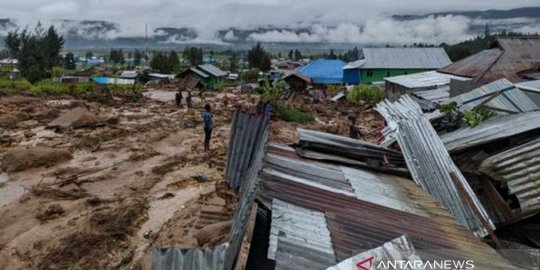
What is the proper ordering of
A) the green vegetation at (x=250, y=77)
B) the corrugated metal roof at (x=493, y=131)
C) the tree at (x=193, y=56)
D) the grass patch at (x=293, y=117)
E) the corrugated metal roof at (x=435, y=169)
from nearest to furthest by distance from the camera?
the corrugated metal roof at (x=435, y=169)
the corrugated metal roof at (x=493, y=131)
the grass patch at (x=293, y=117)
the green vegetation at (x=250, y=77)
the tree at (x=193, y=56)

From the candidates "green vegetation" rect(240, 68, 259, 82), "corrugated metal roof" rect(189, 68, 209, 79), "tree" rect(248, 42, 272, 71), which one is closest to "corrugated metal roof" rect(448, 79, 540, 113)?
"corrugated metal roof" rect(189, 68, 209, 79)

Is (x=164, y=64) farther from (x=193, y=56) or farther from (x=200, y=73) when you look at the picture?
(x=200, y=73)

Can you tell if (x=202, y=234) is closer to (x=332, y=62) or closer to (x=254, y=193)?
(x=254, y=193)

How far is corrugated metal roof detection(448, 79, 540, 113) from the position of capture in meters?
9.02

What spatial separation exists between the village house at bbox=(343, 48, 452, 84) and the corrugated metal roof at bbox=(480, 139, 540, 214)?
132ft

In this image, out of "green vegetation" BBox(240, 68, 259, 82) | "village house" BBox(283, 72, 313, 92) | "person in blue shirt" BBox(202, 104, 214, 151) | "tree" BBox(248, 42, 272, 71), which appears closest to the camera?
"person in blue shirt" BBox(202, 104, 214, 151)

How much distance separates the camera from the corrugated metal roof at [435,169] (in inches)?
222

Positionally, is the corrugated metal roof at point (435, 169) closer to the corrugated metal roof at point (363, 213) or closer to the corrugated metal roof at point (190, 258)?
the corrugated metal roof at point (363, 213)

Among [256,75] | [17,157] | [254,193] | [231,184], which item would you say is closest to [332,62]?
[256,75]

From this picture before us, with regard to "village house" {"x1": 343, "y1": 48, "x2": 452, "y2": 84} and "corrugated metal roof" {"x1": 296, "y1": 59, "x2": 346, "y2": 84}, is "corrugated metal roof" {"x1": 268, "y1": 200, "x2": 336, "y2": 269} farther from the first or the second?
"corrugated metal roof" {"x1": 296, "y1": 59, "x2": 346, "y2": 84}

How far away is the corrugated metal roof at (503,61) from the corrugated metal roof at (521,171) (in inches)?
676

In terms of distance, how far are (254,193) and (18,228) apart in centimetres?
707

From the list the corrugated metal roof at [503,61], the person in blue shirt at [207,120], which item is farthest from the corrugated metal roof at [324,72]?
the person in blue shirt at [207,120]

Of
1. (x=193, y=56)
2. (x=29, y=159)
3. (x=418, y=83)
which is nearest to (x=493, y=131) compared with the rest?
(x=29, y=159)
